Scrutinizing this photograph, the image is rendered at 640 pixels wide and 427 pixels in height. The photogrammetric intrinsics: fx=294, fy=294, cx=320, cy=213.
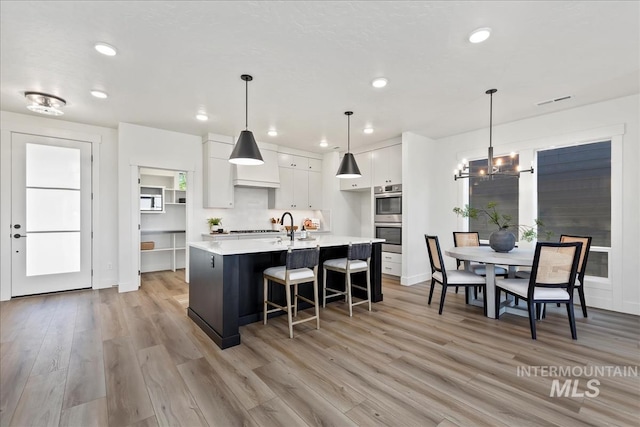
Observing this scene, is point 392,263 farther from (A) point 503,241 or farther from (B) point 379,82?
(B) point 379,82

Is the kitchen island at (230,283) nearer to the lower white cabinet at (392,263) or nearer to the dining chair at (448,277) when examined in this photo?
the dining chair at (448,277)

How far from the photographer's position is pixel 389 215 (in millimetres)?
5609

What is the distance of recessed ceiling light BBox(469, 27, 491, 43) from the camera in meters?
2.32

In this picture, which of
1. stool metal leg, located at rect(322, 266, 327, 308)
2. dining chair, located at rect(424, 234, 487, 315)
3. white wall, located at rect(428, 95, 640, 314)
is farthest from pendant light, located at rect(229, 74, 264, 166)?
white wall, located at rect(428, 95, 640, 314)

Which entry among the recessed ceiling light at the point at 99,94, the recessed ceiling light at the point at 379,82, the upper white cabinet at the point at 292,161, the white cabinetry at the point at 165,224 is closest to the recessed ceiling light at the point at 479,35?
the recessed ceiling light at the point at 379,82

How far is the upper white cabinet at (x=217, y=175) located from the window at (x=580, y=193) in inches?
203

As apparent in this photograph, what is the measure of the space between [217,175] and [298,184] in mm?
1801

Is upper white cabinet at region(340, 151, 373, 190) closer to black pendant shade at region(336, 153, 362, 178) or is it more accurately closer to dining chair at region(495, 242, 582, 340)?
black pendant shade at region(336, 153, 362, 178)

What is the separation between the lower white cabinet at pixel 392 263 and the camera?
18.0 ft

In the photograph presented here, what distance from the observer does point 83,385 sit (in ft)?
6.94

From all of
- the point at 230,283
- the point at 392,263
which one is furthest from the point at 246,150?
the point at 392,263

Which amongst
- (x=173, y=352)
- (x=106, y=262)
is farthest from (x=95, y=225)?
(x=173, y=352)

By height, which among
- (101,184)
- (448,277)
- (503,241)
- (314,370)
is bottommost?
(314,370)

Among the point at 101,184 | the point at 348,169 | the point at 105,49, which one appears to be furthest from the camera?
the point at 101,184
